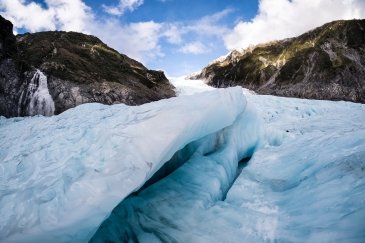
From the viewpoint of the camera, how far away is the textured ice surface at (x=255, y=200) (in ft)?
10.4

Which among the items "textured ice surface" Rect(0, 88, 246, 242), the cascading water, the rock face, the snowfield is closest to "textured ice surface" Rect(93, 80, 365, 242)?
the snowfield

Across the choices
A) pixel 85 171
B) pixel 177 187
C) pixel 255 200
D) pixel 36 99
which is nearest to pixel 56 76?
pixel 36 99

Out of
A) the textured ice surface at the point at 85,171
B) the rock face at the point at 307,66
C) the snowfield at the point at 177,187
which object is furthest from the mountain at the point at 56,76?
the rock face at the point at 307,66

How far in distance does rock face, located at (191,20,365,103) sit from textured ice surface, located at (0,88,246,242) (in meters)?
24.2

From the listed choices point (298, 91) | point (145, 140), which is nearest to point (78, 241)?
point (145, 140)

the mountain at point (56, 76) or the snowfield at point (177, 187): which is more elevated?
the mountain at point (56, 76)

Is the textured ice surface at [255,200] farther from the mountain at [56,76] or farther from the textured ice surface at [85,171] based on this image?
the mountain at [56,76]

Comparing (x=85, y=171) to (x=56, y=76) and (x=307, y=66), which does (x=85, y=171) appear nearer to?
(x=56, y=76)

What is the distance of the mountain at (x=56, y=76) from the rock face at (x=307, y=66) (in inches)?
587

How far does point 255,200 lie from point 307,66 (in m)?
28.1

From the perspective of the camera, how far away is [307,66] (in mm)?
29312

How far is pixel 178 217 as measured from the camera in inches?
150

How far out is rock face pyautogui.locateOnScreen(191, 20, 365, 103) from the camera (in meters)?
26.2

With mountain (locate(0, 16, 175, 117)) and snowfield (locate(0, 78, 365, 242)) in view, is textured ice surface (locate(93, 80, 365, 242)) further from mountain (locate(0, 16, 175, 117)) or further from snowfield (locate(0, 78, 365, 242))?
mountain (locate(0, 16, 175, 117))
